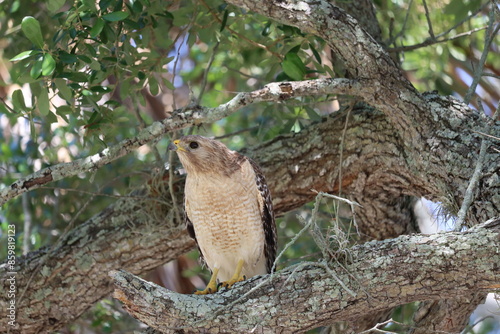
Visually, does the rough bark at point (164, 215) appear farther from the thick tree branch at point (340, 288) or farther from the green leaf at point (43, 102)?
the thick tree branch at point (340, 288)

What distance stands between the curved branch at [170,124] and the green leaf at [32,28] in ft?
2.56

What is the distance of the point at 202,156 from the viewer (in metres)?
4.41

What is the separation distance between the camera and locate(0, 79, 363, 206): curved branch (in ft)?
11.8

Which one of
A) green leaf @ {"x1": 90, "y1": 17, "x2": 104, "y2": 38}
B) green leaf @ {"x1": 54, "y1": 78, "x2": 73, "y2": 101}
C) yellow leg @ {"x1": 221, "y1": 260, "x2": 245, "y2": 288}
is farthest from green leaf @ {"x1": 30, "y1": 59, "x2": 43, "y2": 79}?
yellow leg @ {"x1": 221, "y1": 260, "x2": 245, "y2": 288}

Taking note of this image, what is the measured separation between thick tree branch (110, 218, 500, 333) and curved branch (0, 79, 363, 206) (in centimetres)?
95

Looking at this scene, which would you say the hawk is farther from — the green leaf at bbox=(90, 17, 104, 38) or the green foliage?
the green leaf at bbox=(90, 17, 104, 38)

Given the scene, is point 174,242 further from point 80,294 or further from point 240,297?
point 240,297

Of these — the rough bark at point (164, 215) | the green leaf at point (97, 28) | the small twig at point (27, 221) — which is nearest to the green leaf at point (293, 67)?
the rough bark at point (164, 215)

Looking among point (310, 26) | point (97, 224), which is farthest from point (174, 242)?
point (310, 26)

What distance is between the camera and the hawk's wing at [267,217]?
445 cm

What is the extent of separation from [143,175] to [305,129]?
1.55 meters

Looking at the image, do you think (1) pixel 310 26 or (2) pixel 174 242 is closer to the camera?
(1) pixel 310 26

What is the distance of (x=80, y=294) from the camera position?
188 inches

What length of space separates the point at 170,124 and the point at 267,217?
4.19 feet
